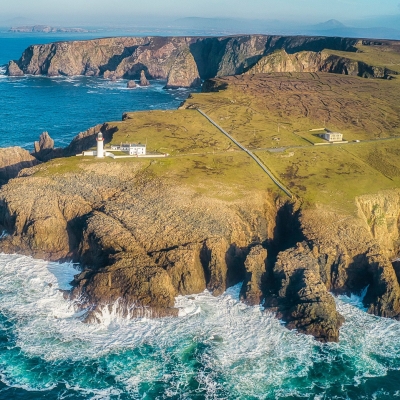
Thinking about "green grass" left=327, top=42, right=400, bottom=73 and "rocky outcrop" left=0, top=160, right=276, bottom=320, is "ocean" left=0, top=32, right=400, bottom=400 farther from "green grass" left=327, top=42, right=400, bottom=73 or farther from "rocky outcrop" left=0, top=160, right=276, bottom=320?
"green grass" left=327, top=42, right=400, bottom=73

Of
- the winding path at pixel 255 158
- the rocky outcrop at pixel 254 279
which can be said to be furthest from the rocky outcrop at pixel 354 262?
the winding path at pixel 255 158

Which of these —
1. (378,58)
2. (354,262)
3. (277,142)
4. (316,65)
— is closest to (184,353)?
(354,262)

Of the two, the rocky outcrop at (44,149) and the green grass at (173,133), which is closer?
the green grass at (173,133)

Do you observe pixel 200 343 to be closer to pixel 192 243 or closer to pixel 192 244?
pixel 192 244

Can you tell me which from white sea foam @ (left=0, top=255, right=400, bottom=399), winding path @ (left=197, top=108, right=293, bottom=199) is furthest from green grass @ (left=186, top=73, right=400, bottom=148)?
white sea foam @ (left=0, top=255, right=400, bottom=399)

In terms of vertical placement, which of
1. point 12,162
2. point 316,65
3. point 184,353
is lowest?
point 184,353

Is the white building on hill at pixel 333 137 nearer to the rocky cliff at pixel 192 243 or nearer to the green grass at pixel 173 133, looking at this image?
the green grass at pixel 173 133
